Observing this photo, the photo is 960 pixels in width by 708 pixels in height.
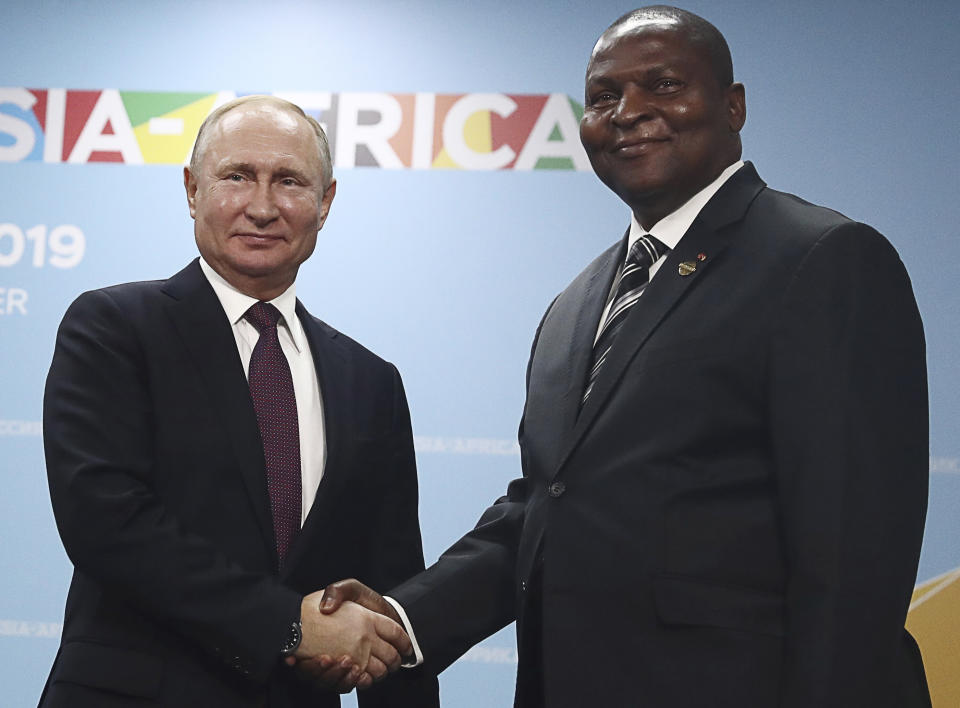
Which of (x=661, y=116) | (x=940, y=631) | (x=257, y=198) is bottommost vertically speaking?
(x=940, y=631)

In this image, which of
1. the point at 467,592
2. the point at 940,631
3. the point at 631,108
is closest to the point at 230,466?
the point at 467,592

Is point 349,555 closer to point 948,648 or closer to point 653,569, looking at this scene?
point 653,569

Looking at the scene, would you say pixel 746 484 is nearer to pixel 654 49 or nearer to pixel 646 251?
pixel 646 251

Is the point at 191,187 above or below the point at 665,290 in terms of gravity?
above

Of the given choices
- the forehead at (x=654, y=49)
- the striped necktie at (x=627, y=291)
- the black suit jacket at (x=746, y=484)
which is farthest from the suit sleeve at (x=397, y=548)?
the forehead at (x=654, y=49)

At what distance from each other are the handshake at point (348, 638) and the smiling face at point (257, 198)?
63cm

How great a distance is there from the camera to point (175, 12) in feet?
12.7

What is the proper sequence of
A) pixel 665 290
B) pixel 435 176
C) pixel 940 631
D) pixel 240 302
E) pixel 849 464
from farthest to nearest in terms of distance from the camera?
pixel 435 176 → pixel 940 631 → pixel 240 302 → pixel 665 290 → pixel 849 464

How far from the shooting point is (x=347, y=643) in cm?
199

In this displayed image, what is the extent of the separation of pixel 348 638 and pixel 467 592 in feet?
1.02

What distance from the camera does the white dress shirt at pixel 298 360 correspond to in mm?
2068

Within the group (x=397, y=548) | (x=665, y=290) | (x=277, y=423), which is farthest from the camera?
(x=397, y=548)

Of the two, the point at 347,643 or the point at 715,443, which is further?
the point at 347,643

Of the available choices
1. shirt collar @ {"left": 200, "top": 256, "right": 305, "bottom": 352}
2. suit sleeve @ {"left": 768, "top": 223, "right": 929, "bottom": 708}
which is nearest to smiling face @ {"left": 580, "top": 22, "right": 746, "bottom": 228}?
suit sleeve @ {"left": 768, "top": 223, "right": 929, "bottom": 708}
